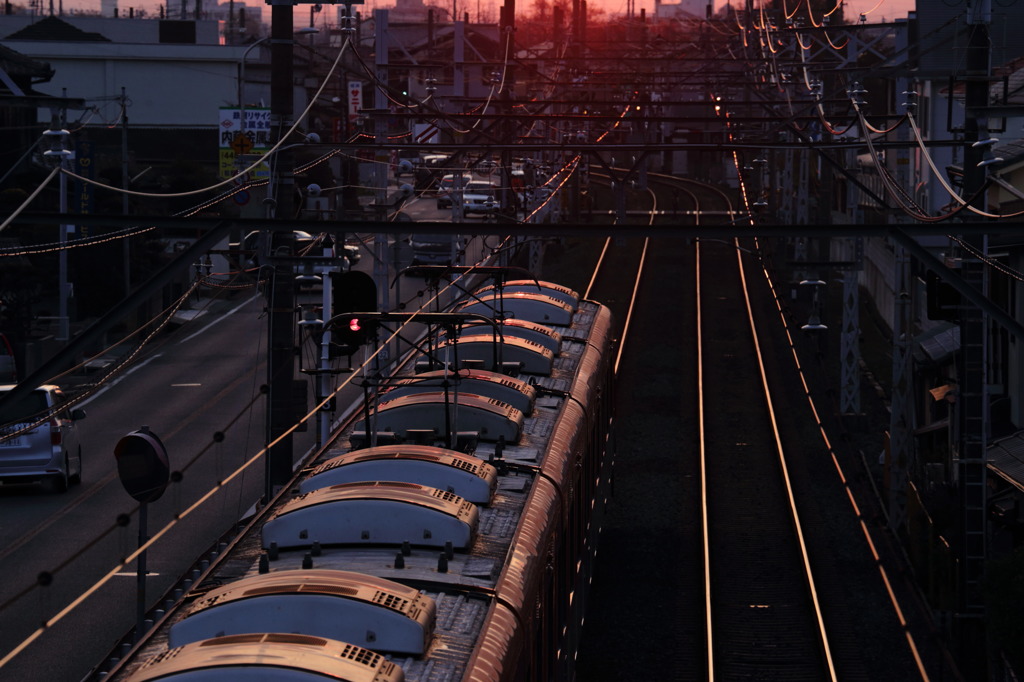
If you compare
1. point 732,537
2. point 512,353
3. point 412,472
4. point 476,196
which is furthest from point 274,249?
point 476,196

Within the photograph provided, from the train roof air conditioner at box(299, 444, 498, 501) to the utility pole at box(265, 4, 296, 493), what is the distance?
15.3ft

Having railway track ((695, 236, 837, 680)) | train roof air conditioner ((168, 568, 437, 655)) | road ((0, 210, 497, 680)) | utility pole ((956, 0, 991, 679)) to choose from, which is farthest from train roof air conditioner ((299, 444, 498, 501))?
utility pole ((956, 0, 991, 679))

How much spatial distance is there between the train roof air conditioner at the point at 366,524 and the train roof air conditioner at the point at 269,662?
163 centimetres

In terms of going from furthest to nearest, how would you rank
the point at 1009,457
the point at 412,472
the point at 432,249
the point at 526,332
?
1. the point at 432,249
2. the point at 1009,457
3. the point at 526,332
4. the point at 412,472

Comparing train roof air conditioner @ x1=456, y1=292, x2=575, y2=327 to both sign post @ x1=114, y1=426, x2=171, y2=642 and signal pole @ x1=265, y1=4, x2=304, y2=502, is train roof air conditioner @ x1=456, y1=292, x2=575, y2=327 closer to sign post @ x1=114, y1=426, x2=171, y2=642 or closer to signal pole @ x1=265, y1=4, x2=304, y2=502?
signal pole @ x1=265, y1=4, x2=304, y2=502

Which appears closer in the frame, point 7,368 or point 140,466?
point 140,466

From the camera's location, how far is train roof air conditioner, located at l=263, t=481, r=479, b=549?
281 inches

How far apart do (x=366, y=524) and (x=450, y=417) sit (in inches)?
104

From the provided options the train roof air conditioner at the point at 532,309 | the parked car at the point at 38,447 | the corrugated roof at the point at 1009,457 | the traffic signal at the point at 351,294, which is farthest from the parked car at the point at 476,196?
the traffic signal at the point at 351,294

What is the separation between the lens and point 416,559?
706 centimetres

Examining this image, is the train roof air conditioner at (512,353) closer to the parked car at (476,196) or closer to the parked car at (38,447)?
the parked car at (38,447)

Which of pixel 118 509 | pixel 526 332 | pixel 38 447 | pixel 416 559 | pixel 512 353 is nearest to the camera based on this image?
pixel 416 559

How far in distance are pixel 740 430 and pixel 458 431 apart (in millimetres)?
13601

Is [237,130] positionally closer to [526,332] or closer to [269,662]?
[526,332]
